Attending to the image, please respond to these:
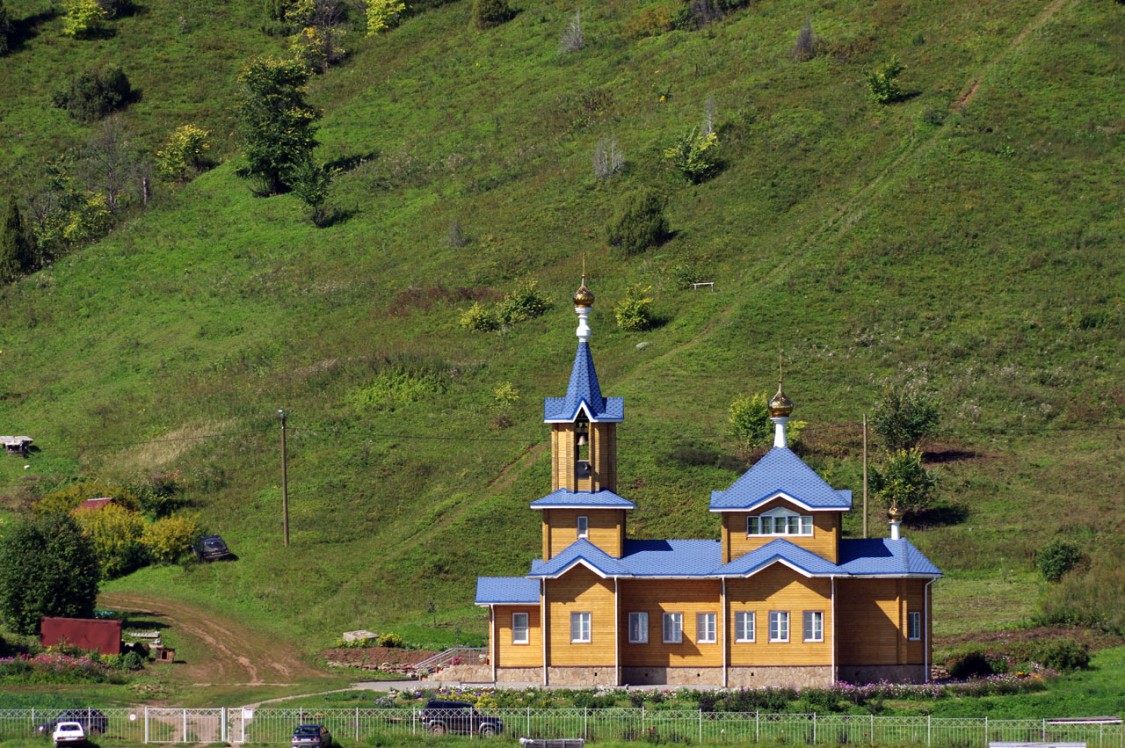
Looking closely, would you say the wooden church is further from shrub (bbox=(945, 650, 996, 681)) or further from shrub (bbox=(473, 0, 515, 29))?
shrub (bbox=(473, 0, 515, 29))

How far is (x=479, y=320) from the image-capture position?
108 metres

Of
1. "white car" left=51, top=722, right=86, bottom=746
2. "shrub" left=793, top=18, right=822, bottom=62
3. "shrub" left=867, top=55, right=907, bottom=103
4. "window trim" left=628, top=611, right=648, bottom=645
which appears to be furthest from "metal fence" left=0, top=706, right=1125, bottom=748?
"shrub" left=793, top=18, right=822, bottom=62

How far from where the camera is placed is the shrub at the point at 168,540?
83.8 meters

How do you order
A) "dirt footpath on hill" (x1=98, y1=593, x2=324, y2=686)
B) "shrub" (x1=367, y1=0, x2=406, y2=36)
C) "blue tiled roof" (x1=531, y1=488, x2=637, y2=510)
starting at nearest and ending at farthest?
"blue tiled roof" (x1=531, y1=488, x2=637, y2=510) < "dirt footpath on hill" (x1=98, y1=593, x2=324, y2=686) < "shrub" (x1=367, y1=0, x2=406, y2=36)

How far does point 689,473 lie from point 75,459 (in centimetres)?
3305

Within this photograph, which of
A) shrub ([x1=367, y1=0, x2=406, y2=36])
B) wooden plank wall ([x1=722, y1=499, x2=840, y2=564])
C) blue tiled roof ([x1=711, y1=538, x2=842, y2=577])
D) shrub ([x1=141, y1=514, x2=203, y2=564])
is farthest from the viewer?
shrub ([x1=367, y1=0, x2=406, y2=36])

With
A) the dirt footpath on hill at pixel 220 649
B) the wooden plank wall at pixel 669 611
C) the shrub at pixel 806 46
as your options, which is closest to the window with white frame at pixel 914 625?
the wooden plank wall at pixel 669 611

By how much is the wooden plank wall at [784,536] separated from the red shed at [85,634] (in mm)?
22258

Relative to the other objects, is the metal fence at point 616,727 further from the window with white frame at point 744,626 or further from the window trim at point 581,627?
the window trim at point 581,627

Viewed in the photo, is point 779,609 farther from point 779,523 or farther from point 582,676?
point 582,676

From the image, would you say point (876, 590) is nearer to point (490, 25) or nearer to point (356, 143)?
point (356, 143)

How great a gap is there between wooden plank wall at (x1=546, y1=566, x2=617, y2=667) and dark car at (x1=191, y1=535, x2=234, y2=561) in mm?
25060

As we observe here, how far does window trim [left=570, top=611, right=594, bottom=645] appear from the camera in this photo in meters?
62.9

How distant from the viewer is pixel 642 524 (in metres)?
82.2
